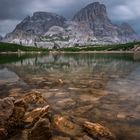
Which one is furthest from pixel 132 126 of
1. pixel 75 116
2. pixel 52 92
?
pixel 52 92

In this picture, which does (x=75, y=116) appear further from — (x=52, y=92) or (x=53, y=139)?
(x=52, y=92)

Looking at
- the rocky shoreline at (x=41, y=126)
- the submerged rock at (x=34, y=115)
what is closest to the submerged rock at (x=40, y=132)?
the rocky shoreline at (x=41, y=126)

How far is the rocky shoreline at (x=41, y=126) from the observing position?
14.3 metres

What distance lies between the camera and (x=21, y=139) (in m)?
14.4

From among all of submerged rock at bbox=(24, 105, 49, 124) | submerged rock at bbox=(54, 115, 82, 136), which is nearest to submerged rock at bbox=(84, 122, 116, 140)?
submerged rock at bbox=(54, 115, 82, 136)

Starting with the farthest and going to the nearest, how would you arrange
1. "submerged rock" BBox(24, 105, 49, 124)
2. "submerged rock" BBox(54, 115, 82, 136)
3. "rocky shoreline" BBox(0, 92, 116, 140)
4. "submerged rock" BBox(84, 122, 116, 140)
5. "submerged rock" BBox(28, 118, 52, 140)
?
"submerged rock" BBox(24, 105, 49, 124) < "submerged rock" BBox(54, 115, 82, 136) < "submerged rock" BBox(84, 122, 116, 140) < "rocky shoreline" BBox(0, 92, 116, 140) < "submerged rock" BBox(28, 118, 52, 140)

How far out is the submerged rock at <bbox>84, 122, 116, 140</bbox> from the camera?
14462mm

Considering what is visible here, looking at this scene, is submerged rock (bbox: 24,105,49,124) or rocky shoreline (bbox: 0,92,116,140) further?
submerged rock (bbox: 24,105,49,124)

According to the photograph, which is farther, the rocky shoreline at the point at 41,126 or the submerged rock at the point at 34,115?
the submerged rock at the point at 34,115

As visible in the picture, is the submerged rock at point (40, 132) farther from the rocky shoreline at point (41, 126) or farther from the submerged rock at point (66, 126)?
the submerged rock at point (66, 126)

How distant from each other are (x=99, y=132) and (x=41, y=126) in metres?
3.52

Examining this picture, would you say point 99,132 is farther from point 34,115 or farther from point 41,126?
point 34,115

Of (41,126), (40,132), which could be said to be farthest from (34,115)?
(40,132)

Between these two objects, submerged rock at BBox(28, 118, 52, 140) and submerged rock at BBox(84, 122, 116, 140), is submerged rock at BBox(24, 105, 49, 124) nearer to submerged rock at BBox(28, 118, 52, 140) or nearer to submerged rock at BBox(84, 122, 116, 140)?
submerged rock at BBox(28, 118, 52, 140)
